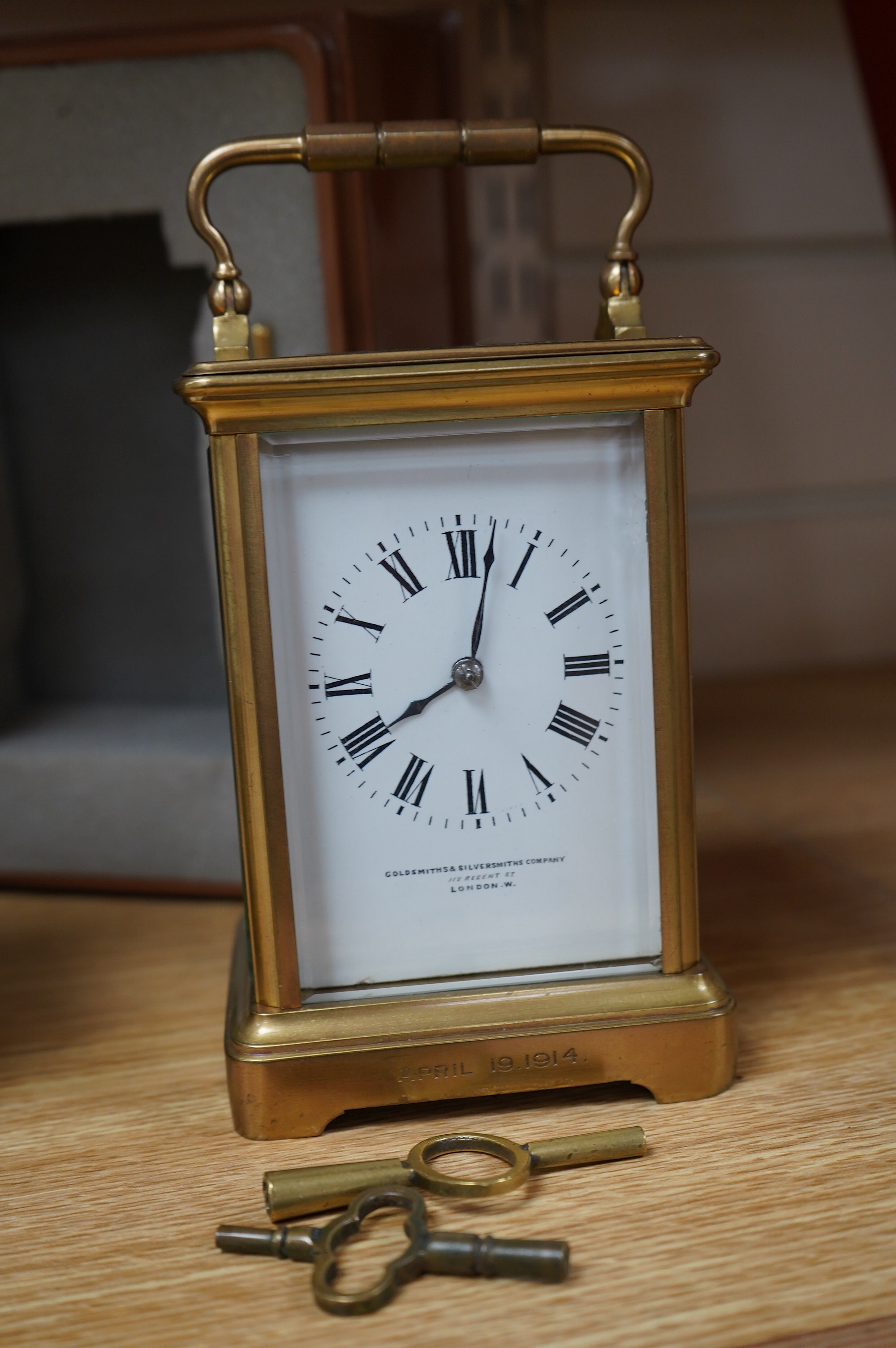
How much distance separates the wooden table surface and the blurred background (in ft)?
0.53

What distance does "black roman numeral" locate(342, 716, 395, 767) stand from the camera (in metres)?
0.58

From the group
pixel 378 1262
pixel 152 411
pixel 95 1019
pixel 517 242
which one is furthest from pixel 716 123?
pixel 378 1262

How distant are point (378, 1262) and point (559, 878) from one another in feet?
0.64

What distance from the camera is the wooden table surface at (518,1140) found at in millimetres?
439

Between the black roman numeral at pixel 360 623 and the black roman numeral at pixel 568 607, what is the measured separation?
8 centimetres

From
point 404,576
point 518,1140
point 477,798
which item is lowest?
→ point 518,1140

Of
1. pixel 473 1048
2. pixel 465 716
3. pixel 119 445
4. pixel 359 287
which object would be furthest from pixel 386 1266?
pixel 119 445

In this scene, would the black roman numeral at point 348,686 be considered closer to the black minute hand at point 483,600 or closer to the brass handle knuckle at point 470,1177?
the black minute hand at point 483,600

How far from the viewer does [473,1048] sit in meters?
0.57

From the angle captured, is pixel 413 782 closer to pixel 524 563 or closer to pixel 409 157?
pixel 524 563

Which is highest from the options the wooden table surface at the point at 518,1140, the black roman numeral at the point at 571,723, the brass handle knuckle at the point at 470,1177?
the black roman numeral at the point at 571,723

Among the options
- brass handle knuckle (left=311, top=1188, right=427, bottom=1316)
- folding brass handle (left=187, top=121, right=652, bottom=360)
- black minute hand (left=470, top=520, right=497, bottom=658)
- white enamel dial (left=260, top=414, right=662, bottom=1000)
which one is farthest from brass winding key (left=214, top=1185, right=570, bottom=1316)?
folding brass handle (left=187, top=121, right=652, bottom=360)

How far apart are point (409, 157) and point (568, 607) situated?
22 centimetres

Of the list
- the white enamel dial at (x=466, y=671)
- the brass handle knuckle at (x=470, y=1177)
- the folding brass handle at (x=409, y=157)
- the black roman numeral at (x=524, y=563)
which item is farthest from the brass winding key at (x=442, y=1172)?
the folding brass handle at (x=409, y=157)
